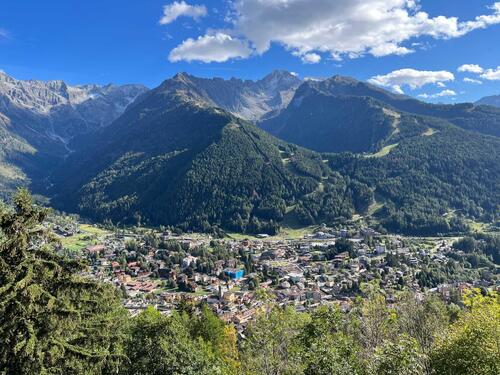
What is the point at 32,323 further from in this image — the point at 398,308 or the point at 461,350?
the point at 398,308

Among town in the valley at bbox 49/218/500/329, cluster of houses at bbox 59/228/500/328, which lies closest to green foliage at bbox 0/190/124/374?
town in the valley at bbox 49/218/500/329

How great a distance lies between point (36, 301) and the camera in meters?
17.1

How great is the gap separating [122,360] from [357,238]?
172288 millimetres

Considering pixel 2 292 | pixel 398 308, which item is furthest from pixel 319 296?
pixel 2 292

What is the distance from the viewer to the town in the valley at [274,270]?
104 m

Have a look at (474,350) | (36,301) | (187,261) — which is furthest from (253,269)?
(36,301)

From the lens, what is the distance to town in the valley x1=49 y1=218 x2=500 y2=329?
10350 centimetres

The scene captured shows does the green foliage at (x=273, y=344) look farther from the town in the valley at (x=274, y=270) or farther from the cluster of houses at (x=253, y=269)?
the cluster of houses at (x=253, y=269)

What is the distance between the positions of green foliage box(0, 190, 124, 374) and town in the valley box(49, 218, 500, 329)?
67.5 metres

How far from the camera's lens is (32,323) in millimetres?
16906

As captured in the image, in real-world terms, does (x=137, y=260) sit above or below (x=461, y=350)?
below

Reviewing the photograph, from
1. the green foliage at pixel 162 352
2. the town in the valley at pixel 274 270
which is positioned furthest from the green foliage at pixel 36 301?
the town in the valley at pixel 274 270

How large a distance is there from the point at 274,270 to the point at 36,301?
120930mm

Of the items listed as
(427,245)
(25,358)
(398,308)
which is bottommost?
(427,245)
